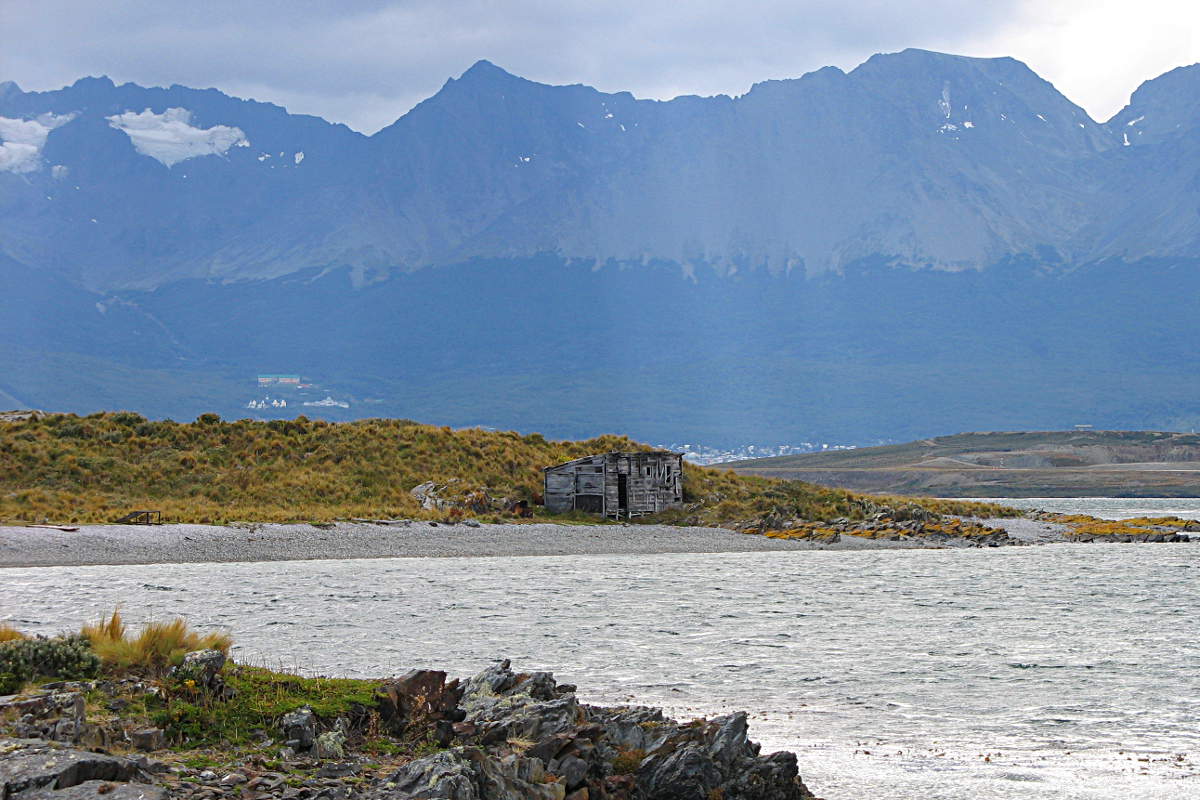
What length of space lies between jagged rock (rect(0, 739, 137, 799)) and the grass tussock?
308 cm

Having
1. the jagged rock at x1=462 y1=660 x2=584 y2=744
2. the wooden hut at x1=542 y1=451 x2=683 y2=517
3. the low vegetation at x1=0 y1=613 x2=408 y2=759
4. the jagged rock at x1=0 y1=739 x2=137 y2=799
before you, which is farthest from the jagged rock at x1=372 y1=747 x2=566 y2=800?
the wooden hut at x1=542 y1=451 x2=683 y2=517

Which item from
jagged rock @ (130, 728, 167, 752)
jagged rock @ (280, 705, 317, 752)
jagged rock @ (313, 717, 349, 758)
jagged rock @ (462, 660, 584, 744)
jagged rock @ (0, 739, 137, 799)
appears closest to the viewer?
jagged rock @ (0, 739, 137, 799)

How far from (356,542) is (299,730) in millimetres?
40439

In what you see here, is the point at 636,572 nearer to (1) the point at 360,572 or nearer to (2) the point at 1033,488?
(1) the point at 360,572

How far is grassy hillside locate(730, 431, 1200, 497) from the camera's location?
495 feet

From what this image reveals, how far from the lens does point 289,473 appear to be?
63.3m

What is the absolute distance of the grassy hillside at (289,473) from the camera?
5650 cm

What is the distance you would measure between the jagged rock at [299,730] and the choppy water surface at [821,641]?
6.01m

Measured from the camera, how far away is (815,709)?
2019 centimetres

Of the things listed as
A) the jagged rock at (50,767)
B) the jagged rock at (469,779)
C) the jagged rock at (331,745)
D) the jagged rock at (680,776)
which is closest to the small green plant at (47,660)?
the jagged rock at (50,767)

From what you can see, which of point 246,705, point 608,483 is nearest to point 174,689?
point 246,705

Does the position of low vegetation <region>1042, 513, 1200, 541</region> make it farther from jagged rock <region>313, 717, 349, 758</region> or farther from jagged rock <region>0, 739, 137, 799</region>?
jagged rock <region>0, 739, 137, 799</region>

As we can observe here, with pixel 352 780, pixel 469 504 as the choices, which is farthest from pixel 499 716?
pixel 469 504

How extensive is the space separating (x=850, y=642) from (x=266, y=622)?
547 inches
